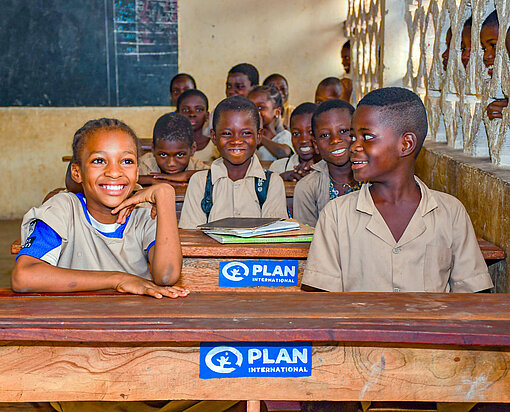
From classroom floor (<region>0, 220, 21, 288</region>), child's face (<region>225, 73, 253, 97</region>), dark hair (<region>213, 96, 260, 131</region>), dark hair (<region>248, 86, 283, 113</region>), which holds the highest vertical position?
child's face (<region>225, 73, 253, 97</region>)

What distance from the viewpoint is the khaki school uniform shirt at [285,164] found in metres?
4.12

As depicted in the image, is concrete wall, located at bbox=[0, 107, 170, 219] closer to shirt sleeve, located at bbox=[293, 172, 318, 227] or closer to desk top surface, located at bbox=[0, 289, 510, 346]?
shirt sleeve, located at bbox=[293, 172, 318, 227]

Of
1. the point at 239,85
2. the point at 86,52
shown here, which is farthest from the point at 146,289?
the point at 86,52

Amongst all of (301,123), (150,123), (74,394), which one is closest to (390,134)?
(74,394)

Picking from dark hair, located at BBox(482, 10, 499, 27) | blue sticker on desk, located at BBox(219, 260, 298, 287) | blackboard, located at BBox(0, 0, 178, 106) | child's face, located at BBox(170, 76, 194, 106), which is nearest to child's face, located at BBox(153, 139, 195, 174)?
blue sticker on desk, located at BBox(219, 260, 298, 287)

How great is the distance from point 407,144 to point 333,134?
38.7 inches

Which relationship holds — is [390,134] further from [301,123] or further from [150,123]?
[150,123]

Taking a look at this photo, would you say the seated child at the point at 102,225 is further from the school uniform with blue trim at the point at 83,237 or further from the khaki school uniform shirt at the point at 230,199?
the khaki school uniform shirt at the point at 230,199

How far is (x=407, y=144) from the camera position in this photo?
2.21 m

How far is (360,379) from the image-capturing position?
1.46m

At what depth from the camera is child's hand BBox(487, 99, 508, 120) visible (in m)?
2.57

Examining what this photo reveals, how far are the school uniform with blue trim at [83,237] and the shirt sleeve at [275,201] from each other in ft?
3.13

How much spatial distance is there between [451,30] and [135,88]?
179 inches

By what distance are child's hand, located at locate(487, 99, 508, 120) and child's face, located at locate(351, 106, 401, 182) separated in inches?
23.8
